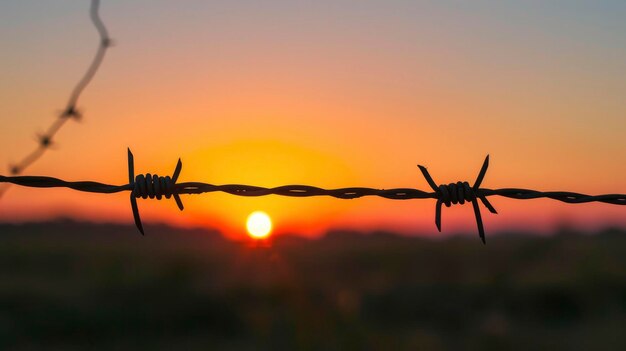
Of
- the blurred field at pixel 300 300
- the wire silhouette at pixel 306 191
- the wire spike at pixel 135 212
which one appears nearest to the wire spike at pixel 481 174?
the wire silhouette at pixel 306 191

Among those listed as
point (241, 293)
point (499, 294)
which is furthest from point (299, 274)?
point (499, 294)

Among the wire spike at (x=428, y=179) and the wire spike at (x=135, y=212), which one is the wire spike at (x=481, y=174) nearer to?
the wire spike at (x=428, y=179)

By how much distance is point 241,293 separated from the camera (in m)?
13.9

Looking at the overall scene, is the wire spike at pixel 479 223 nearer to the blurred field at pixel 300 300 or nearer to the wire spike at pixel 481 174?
the wire spike at pixel 481 174

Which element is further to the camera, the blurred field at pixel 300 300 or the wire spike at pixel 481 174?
the blurred field at pixel 300 300

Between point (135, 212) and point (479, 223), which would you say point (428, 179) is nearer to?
point (479, 223)

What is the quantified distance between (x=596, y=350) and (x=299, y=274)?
577 cm

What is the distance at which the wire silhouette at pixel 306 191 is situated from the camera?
2.14m

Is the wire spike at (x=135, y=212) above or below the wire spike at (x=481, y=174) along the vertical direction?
below

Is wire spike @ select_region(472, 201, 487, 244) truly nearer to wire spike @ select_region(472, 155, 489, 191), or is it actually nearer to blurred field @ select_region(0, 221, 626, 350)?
wire spike @ select_region(472, 155, 489, 191)

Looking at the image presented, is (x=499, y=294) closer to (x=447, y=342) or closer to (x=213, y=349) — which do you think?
(x=447, y=342)

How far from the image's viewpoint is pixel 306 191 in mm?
2281

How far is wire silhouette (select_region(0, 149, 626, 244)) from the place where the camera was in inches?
84.1

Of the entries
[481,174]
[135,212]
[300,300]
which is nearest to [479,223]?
[481,174]
